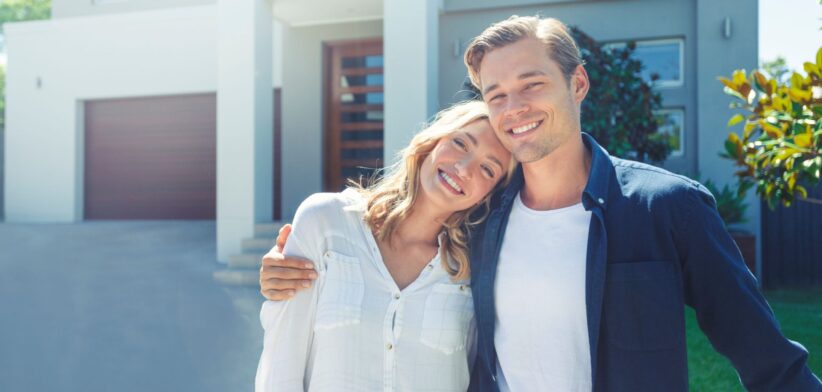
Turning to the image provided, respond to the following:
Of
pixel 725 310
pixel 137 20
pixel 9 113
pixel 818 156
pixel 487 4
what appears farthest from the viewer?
pixel 9 113

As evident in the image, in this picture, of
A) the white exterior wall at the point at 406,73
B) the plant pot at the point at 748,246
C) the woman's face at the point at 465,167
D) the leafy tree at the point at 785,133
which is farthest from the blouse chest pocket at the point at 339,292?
the plant pot at the point at 748,246

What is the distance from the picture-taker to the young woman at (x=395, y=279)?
2082mm

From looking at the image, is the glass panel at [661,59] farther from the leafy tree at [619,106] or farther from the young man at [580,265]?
the young man at [580,265]

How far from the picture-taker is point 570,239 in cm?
202

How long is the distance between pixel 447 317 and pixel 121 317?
206 inches

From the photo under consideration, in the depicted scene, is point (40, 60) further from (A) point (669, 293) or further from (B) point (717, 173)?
(A) point (669, 293)

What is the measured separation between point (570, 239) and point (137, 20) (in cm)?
1237

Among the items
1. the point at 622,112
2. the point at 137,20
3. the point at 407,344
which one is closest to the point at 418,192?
the point at 407,344

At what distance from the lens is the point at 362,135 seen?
10844mm

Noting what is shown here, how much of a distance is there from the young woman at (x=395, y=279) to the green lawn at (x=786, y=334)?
290cm

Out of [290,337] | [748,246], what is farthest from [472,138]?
[748,246]

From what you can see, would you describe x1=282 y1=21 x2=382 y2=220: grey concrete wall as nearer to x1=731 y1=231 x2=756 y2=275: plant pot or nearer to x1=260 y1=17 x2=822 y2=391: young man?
x1=731 y1=231 x2=756 y2=275: plant pot

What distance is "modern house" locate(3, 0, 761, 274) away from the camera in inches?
340

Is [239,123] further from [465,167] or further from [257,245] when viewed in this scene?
[465,167]
